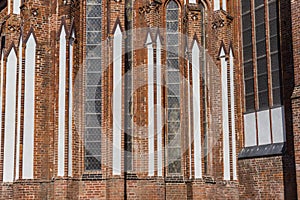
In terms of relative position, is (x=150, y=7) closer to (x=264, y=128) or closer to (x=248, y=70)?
(x=248, y=70)

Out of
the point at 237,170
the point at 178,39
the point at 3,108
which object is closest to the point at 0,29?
the point at 3,108

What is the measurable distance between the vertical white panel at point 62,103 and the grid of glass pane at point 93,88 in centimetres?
76

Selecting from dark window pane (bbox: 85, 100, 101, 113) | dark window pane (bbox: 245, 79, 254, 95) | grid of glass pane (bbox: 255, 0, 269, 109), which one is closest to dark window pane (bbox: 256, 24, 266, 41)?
grid of glass pane (bbox: 255, 0, 269, 109)

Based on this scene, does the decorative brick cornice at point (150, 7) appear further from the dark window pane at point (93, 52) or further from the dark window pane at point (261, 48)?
the dark window pane at point (261, 48)

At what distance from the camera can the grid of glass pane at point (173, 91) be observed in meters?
17.4

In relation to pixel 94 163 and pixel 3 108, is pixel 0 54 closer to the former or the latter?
pixel 3 108

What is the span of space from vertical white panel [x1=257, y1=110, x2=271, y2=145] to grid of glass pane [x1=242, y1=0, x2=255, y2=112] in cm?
69

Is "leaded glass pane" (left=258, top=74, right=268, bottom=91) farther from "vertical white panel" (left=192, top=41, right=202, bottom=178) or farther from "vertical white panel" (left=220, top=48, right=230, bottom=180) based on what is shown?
"vertical white panel" (left=192, top=41, right=202, bottom=178)

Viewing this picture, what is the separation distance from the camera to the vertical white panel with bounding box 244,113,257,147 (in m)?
18.2

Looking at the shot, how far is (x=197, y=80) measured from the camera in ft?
58.4

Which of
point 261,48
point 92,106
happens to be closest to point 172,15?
point 261,48

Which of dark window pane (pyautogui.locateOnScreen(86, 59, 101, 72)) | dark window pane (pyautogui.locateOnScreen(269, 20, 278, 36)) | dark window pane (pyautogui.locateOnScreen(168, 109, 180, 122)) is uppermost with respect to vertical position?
dark window pane (pyautogui.locateOnScreen(269, 20, 278, 36))

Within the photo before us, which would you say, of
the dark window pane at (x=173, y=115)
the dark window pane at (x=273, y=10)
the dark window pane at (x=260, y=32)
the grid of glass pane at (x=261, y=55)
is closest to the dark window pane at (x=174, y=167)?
the dark window pane at (x=173, y=115)

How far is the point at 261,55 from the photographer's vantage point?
60.3ft
